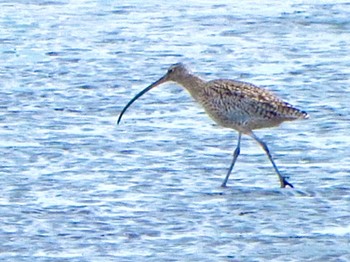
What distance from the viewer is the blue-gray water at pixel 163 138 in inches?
376

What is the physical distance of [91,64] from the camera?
609 inches

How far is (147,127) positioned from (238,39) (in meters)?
4.31

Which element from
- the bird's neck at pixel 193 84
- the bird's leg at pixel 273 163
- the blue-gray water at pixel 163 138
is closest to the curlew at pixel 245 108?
the bird's leg at pixel 273 163

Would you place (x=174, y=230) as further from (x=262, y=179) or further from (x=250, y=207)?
(x=262, y=179)

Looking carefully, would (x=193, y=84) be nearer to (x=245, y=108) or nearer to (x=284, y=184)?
(x=245, y=108)

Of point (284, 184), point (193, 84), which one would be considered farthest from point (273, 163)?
point (193, 84)

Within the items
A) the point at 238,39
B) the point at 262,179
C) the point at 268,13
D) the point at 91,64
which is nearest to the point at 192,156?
the point at 262,179

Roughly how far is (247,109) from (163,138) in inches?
43.1

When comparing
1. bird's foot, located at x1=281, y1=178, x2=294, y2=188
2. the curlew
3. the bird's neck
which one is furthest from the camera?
the bird's neck

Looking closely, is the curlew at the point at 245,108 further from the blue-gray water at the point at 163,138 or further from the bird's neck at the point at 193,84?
the blue-gray water at the point at 163,138

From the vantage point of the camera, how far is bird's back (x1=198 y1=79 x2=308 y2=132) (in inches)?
442

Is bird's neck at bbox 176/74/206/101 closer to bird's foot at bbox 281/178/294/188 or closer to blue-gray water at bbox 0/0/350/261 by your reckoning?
blue-gray water at bbox 0/0/350/261

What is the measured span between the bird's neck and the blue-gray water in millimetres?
395

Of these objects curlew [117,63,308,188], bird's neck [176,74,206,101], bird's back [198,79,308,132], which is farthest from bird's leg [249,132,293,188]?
bird's neck [176,74,206,101]
